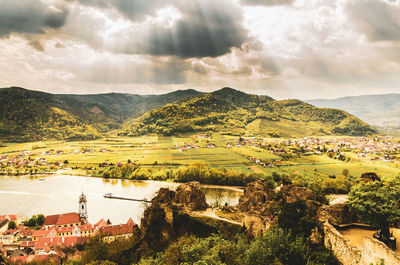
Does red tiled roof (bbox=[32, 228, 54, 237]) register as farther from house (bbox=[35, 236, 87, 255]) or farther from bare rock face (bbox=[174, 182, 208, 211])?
bare rock face (bbox=[174, 182, 208, 211])

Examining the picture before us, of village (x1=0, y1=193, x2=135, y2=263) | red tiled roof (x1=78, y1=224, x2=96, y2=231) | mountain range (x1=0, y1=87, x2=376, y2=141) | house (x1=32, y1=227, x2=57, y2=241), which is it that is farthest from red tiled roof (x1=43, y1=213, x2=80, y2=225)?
mountain range (x1=0, y1=87, x2=376, y2=141)

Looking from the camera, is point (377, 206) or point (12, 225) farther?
point (12, 225)

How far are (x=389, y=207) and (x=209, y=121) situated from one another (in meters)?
118

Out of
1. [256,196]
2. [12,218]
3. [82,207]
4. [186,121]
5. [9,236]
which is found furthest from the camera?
[186,121]

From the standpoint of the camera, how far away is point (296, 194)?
64.4 feet

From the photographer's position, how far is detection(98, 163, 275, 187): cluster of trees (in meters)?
44.3

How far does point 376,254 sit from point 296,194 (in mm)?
11233

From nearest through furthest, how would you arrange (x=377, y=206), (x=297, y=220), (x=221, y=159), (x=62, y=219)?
1. (x=377, y=206)
2. (x=297, y=220)
3. (x=62, y=219)
4. (x=221, y=159)

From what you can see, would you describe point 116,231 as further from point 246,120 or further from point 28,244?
point 246,120

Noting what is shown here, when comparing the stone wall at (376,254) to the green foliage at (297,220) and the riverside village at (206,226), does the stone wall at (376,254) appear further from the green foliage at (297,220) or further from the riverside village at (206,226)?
the green foliage at (297,220)

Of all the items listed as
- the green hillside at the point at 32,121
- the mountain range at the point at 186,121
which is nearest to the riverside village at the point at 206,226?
the mountain range at the point at 186,121

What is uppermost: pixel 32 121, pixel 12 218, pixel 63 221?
pixel 32 121

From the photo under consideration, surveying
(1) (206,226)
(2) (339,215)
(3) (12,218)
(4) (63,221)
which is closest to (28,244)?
(4) (63,221)

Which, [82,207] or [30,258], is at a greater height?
[82,207]
